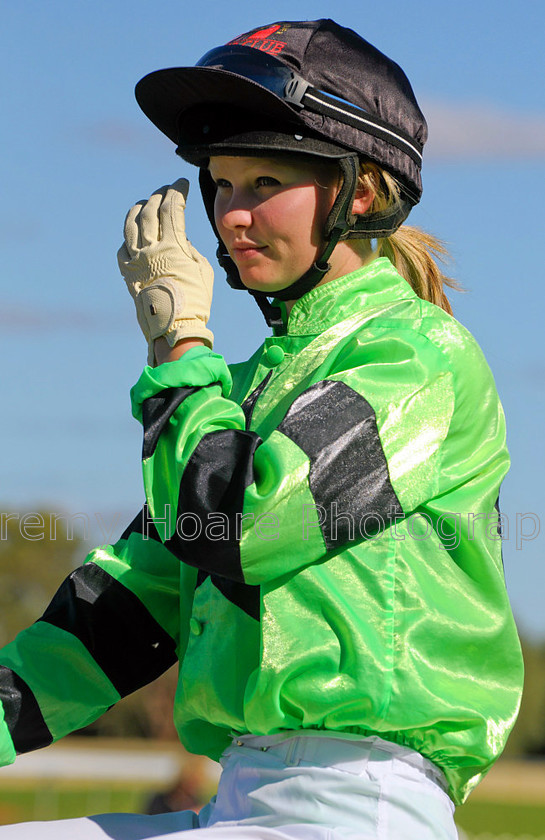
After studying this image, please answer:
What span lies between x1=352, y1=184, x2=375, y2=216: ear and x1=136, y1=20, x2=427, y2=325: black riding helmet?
0.03m

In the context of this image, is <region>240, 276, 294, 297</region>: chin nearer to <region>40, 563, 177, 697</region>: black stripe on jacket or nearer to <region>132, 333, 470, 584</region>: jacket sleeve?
<region>132, 333, 470, 584</region>: jacket sleeve

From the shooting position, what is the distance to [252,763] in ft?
10.1

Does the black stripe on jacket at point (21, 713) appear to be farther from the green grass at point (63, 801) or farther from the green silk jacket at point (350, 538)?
the green grass at point (63, 801)

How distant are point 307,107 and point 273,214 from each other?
0.31 meters

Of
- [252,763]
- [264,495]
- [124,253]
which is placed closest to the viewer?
[264,495]

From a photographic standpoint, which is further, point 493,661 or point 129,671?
point 129,671

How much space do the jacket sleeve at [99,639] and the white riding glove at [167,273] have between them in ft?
2.51

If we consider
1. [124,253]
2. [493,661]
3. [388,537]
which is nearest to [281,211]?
[124,253]

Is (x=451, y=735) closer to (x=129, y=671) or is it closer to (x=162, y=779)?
(x=129, y=671)

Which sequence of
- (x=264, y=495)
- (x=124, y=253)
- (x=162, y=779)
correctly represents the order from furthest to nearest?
(x=162, y=779) → (x=124, y=253) → (x=264, y=495)

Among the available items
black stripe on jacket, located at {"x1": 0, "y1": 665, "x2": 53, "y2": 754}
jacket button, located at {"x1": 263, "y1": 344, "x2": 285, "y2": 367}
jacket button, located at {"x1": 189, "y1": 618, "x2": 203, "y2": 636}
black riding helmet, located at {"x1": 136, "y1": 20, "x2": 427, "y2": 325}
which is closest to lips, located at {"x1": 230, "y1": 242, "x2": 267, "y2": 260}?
black riding helmet, located at {"x1": 136, "y1": 20, "x2": 427, "y2": 325}

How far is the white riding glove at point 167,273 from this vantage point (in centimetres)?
318

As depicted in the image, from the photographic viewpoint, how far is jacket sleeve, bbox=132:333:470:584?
287 centimetres

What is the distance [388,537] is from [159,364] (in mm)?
764
